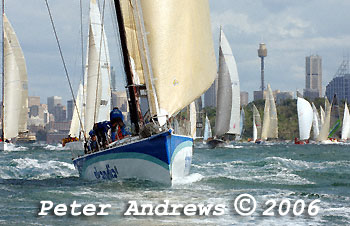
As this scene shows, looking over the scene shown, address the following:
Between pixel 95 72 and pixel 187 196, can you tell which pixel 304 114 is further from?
pixel 187 196

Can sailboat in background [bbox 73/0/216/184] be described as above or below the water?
above

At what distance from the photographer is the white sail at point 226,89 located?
62812 millimetres

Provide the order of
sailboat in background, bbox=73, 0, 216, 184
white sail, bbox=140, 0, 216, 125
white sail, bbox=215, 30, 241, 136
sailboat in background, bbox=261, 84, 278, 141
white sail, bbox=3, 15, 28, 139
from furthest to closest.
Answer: sailboat in background, bbox=261, 84, 278, 141 → white sail, bbox=3, 15, 28, 139 → white sail, bbox=215, 30, 241, 136 → white sail, bbox=140, 0, 216, 125 → sailboat in background, bbox=73, 0, 216, 184

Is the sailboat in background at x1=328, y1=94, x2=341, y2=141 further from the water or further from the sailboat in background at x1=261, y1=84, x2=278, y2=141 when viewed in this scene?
the water

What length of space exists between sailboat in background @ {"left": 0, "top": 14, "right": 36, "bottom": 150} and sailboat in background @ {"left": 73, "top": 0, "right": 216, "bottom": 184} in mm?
47485

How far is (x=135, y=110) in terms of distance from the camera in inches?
883

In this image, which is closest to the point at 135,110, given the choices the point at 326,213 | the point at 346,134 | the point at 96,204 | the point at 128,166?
the point at 128,166

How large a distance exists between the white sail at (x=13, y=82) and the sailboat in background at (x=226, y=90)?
19.6 metres

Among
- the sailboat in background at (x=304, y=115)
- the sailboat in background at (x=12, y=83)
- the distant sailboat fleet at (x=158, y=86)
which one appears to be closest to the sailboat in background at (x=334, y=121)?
the sailboat in background at (x=304, y=115)

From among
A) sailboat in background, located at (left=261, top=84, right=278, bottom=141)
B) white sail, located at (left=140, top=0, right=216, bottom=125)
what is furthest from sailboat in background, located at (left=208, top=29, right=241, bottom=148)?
sailboat in background, located at (left=261, top=84, right=278, bottom=141)

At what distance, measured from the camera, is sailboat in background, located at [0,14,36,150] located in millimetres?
66438

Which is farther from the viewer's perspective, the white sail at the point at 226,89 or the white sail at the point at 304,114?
the white sail at the point at 304,114

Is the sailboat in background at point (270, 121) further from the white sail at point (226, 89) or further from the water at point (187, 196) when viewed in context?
the water at point (187, 196)

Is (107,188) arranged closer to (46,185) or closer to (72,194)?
(72,194)
